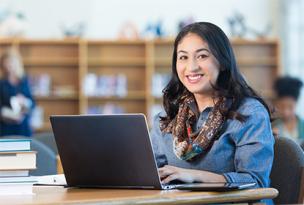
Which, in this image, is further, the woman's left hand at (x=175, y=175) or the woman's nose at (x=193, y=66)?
the woman's nose at (x=193, y=66)

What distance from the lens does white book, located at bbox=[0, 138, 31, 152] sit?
2.23m

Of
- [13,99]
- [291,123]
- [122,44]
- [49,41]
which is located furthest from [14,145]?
[122,44]

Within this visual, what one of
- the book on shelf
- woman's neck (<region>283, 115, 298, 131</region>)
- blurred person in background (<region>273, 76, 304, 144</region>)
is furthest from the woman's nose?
the book on shelf

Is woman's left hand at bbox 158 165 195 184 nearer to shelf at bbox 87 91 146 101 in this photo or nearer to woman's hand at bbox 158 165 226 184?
woman's hand at bbox 158 165 226 184

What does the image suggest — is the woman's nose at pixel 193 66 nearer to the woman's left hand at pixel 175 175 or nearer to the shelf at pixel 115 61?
the woman's left hand at pixel 175 175

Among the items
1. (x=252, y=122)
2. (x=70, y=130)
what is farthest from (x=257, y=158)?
(x=70, y=130)

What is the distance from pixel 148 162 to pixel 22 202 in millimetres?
393

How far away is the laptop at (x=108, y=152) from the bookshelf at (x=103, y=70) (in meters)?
6.23

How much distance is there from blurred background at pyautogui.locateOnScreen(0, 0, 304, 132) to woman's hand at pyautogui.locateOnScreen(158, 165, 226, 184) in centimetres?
627

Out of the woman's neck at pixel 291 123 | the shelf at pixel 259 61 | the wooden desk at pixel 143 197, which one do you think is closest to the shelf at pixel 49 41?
the shelf at pixel 259 61

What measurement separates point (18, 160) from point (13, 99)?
5538 mm

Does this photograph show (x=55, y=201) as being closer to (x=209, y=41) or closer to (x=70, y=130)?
(x=70, y=130)

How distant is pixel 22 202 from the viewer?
1.92 m

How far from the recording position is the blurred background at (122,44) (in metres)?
8.62
